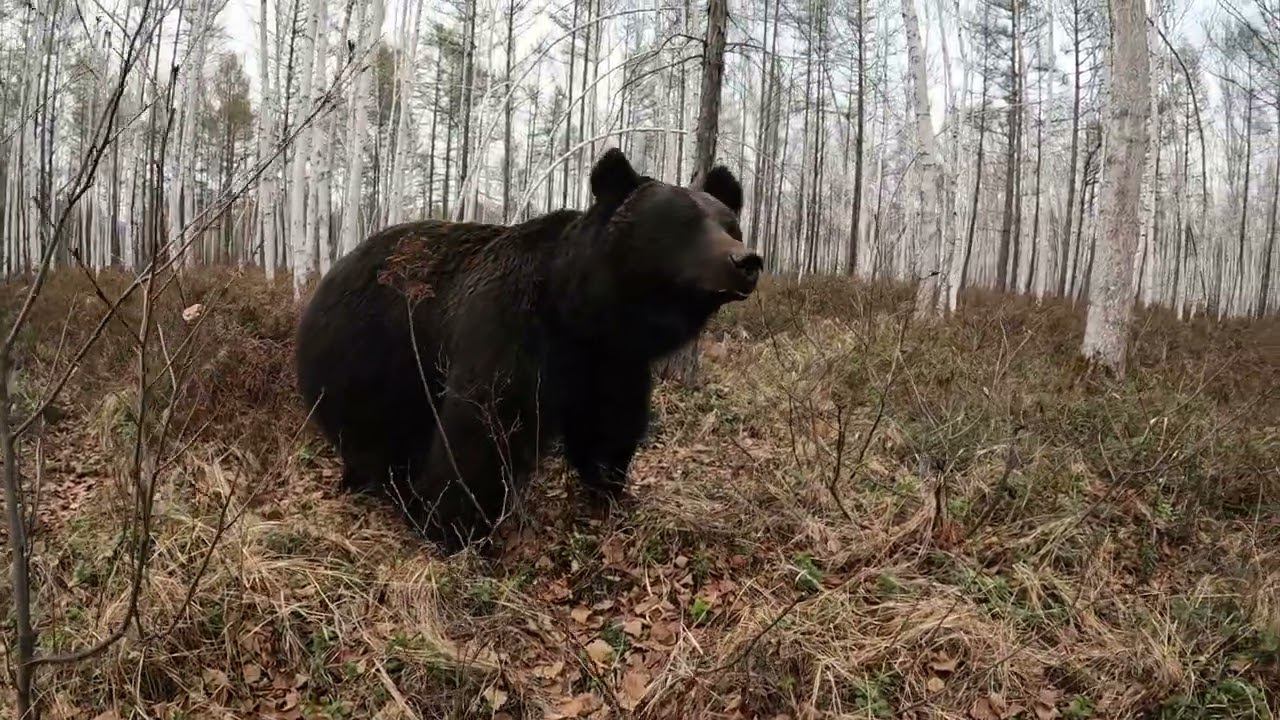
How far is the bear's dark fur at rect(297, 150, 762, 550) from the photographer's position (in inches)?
135

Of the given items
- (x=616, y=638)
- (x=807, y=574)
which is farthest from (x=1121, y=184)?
(x=616, y=638)

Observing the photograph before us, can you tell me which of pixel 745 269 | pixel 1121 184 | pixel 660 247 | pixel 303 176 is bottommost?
pixel 745 269

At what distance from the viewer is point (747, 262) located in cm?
303

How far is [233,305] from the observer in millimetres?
7629

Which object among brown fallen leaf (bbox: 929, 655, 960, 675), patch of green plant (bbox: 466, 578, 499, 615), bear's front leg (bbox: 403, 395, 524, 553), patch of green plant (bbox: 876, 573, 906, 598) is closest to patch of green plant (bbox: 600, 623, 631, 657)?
patch of green plant (bbox: 466, 578, 499, 615)

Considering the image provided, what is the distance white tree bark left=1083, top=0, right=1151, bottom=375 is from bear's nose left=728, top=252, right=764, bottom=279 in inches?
197

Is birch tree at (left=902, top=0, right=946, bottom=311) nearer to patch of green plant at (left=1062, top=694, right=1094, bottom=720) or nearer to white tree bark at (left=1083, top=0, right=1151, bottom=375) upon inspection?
white tree bark at (left=1083, top=0, right=1151, bottom=375)

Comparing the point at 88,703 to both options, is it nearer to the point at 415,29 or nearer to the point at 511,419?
the point at 511,419

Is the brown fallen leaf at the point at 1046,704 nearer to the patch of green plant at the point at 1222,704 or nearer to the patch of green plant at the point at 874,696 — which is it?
the patch of green plant at the point at 1222,704

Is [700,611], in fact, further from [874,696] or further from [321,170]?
[321,170]

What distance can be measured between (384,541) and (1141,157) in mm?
6953

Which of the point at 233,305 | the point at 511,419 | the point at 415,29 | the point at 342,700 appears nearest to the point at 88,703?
the point at 342,700

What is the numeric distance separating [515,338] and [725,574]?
1.57 m

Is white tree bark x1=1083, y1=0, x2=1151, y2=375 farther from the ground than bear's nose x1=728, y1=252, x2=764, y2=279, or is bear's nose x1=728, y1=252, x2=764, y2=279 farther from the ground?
white tree bark x1=1083, y1=0, x2=1151, y2=375
